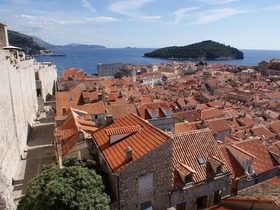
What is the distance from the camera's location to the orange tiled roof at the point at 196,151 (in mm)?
15140

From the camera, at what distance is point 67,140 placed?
18531 mm

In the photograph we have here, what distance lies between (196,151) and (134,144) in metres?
4.68

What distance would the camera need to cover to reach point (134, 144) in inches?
535

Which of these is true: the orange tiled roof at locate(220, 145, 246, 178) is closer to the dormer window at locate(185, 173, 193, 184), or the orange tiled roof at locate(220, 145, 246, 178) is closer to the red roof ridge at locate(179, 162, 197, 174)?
the red roof ridge at locate(179, 162, 197, 174)

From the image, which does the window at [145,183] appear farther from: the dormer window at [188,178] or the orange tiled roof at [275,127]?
the orange tiled roof at [275,127]

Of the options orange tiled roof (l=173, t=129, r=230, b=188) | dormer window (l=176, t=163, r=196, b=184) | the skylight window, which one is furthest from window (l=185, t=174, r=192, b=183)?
the skylight window

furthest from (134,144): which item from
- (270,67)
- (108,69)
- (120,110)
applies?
(270,67)

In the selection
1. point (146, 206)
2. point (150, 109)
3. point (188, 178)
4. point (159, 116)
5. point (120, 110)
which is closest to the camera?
point (146, 206)

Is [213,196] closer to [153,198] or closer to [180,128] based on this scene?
[153,198]

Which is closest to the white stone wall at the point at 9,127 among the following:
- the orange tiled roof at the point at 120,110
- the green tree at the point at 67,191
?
the green tree at the point at 67,191

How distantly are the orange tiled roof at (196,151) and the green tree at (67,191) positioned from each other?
4.59 meters

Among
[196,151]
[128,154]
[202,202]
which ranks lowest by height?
[202,202]

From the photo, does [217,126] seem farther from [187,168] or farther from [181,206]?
[181,206]

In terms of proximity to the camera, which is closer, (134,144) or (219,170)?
(134,144)
